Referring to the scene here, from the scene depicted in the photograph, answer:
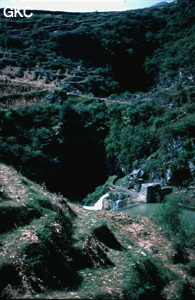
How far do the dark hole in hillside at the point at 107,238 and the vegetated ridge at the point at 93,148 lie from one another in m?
0.06

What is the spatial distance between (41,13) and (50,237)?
213ft

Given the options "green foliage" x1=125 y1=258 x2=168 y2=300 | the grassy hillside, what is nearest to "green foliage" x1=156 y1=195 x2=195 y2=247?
the grassy hillside

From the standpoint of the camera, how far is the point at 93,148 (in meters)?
36.1

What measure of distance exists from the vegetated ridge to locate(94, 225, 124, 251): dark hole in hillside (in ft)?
0.19

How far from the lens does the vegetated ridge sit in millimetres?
10250

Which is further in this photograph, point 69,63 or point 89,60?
point 89,60

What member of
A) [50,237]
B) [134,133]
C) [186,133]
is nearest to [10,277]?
[50,237]

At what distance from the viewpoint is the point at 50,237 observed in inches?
409

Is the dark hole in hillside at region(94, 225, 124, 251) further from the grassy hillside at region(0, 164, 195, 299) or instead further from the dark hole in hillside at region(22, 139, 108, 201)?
the dark hole in hillside at region(22, 139, 108, 201)

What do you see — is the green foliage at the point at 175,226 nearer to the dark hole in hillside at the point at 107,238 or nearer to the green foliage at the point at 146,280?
the green foliage at the point at 146,280

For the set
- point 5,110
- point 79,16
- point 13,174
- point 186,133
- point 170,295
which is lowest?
point 170,295

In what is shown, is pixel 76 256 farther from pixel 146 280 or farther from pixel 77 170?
pixel 77 170

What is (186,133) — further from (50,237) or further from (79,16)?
(79,16)

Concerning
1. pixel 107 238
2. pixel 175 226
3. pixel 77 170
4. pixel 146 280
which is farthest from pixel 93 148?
pixel 146 280
